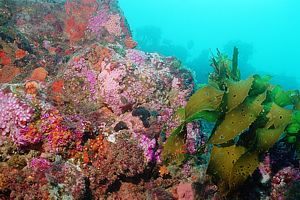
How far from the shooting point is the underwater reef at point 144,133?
3559 millimetres

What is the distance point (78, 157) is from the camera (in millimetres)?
4359

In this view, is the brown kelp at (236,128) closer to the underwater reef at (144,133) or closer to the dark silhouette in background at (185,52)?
the underwater reef at (144,133)

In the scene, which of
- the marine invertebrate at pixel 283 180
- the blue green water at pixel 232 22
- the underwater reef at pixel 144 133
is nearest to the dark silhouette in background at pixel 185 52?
the underwater reef at pixel 144 133

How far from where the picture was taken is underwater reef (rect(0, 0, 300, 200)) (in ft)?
11.7

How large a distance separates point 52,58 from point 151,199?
5.16 m

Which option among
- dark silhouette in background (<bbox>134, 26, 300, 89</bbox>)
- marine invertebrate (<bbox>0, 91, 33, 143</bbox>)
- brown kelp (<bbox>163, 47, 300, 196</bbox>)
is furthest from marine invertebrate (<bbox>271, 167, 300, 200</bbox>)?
dark silhouette in background (<bbox>134, 26, 300, 89</bbox>)

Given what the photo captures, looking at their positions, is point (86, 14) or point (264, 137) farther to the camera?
point (86, 14)

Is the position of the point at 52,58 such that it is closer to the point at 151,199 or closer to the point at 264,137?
the point at 151,199

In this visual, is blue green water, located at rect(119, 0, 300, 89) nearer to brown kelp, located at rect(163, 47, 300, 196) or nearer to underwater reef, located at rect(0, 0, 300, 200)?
underwater reef, located at rect(0, 0, 300, 200)

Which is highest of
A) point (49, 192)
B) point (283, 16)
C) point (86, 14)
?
point (283, 16)

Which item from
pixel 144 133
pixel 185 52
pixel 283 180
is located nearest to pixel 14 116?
pixel 144 133

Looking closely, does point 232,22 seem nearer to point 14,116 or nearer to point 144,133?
point 144,133

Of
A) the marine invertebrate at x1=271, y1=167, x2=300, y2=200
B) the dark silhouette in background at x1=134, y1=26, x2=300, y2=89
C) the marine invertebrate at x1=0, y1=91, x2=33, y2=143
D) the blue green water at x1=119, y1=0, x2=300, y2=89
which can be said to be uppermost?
the blue green water at x1=119, y1=0, x2=300, y2=89

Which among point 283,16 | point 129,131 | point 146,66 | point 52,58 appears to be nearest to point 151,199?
point 129,131
